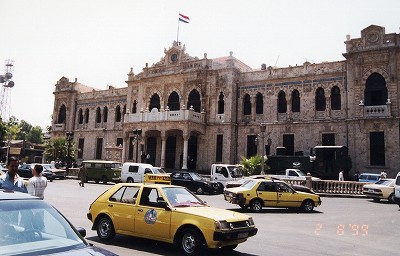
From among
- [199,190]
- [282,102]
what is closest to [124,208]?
[199,190]

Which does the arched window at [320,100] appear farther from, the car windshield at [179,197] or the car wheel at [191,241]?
the car wheel at [191,241]

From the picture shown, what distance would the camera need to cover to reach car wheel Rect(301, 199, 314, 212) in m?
15.0

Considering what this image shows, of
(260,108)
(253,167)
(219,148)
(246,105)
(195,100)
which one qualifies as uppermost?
(195,100)

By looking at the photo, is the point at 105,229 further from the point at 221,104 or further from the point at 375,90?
the point at 221,104

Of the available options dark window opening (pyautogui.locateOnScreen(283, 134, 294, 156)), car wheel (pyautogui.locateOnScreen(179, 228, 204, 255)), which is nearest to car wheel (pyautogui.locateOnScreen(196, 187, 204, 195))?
dark window opening (pyautogui.locateOnScreen(283, 134, 294, 156))

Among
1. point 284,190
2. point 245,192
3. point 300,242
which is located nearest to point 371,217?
point 284,190

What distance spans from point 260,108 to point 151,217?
25.8 m

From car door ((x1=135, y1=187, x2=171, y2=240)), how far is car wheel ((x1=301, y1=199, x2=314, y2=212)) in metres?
9.54

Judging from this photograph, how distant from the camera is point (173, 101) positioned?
118 feet

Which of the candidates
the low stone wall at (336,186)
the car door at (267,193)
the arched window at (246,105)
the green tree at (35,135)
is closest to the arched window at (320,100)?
the arched window at (246,105)

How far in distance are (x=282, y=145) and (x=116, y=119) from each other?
22190 millimetres

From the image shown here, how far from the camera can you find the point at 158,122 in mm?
32312

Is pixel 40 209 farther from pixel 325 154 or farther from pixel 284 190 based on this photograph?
pixel 325 154

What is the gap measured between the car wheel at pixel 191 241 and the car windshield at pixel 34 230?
3221 millimetres
